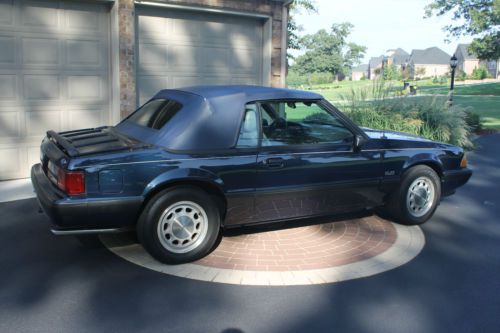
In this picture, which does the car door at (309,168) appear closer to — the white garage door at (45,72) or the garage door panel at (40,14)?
the white garage door at (45,72)

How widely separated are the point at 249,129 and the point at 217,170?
555 mm

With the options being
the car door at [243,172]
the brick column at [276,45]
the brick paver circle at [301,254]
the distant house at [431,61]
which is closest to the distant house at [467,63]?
the distant house at [431,61]

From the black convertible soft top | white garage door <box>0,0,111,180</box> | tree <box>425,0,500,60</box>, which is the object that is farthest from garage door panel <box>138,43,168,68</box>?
tree <box>425,0,500,60</box>

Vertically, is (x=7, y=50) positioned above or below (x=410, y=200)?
above

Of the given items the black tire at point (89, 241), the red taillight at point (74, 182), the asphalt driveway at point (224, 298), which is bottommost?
the asphalt driveway at point (224, 298)

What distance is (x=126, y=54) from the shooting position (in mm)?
8898

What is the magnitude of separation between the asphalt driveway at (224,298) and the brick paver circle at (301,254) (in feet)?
0.52

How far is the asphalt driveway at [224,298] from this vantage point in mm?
3578

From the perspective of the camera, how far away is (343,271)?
456 centimetres

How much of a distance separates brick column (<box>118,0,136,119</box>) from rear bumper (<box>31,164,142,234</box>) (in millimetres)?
4805

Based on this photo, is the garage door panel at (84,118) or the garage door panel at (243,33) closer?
the garage door panel at (84,118)

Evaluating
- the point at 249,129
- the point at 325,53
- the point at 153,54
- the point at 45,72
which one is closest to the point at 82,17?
the point at 45,72

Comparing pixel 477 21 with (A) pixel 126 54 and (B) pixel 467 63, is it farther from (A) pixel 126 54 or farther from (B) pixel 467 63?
(B) pixel 467 63

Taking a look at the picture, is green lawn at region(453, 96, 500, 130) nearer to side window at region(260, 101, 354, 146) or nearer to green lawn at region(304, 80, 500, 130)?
green lawn at region(304, 80, 500, 130)
